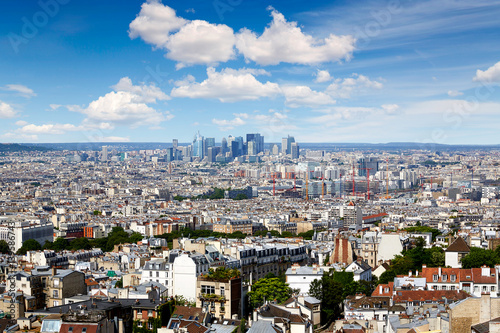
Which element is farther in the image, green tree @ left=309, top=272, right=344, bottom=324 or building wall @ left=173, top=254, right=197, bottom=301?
building wall @ left=173, top=254, right=197, bottom=301

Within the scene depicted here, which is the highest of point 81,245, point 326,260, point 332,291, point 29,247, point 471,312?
point 471,312

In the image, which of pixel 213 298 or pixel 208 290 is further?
pixel 208 290

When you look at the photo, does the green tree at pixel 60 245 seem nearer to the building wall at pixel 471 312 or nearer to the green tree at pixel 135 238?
the green tree at pixel 135 238

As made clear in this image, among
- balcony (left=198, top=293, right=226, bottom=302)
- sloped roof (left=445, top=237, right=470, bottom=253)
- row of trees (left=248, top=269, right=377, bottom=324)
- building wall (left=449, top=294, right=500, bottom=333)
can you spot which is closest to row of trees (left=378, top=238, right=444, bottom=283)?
sloped roof (left=445, top=237, right=470, bottom=253)

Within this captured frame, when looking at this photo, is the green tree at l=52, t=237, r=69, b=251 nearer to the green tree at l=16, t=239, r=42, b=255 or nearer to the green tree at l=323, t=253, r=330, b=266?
the green tree at l=16, t=239, r=42, b=255

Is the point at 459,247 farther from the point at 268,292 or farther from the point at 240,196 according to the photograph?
the point at 240,196

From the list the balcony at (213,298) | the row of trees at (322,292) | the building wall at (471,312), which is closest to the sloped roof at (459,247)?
the row of trees at (322,292)

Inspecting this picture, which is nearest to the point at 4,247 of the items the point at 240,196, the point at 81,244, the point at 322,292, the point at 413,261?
the point at 81,244

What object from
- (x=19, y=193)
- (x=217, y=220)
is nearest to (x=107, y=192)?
(x=19, y=193)

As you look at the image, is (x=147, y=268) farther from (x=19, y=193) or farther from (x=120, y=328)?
(x=19, y=193)
